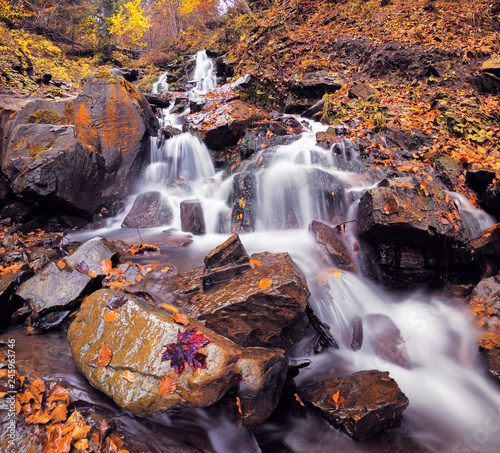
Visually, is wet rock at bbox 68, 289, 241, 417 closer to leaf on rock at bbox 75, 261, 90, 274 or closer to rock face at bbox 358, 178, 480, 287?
leaf on rock at bbox 75, 261, 90, 274

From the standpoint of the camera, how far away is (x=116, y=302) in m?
2.80

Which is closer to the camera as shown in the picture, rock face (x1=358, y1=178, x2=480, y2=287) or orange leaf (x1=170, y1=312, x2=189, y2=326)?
orange leaf (x1=170, y1=312, x2=189, y2=326)

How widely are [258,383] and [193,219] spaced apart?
498 cm

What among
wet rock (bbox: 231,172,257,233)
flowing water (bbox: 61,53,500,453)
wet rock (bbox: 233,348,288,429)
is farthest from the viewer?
wet rock (bbox: 231,172,257,233)

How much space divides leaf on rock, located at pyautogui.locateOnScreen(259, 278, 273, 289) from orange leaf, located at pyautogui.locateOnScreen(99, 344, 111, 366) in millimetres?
1859

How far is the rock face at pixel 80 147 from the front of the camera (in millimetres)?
6262

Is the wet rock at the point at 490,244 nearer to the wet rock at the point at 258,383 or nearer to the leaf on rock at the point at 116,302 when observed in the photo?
the wet rock at the point at 258,383


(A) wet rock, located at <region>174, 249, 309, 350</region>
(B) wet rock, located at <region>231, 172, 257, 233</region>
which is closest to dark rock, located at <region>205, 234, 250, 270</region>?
(A) wet rock, located at <region>174, 249, 309, 350</region>

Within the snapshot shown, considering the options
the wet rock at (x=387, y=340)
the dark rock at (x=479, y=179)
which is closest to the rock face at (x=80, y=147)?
the wet rock at (x=387, y=340)

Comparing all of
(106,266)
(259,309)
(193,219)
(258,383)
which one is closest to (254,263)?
(259,309)

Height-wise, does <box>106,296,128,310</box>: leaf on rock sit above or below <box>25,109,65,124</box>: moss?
below

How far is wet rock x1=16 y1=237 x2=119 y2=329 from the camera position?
3404 mm

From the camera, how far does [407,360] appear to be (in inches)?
155

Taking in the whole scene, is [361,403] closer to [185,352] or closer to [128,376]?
[185,352]
